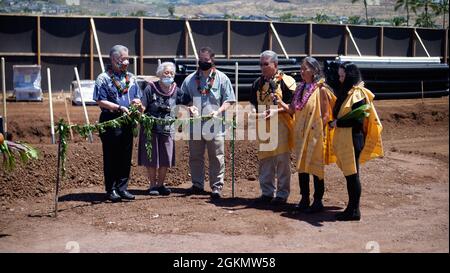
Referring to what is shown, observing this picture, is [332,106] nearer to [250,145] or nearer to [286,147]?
[286,147]

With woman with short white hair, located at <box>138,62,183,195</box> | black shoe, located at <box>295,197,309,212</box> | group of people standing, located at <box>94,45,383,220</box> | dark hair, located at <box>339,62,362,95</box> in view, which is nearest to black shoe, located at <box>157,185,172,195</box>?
group of people standing, located at <box>94,45,383,220</box>

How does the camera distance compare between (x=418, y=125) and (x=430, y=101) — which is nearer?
(x=418, y=125)

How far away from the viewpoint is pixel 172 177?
11.5 meters

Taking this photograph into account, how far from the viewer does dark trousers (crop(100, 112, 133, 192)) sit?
9672 millimetres

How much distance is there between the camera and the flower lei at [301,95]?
898cm

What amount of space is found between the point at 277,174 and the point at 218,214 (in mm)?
1059

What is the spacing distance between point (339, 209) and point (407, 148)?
6236 mm

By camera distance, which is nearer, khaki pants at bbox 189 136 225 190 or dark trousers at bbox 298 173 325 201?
dark trousers at bbox 298 173 325 201

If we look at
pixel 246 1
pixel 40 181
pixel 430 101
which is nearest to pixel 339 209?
pixel 40 181

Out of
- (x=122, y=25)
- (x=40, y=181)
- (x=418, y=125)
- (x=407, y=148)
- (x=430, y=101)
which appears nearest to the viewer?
(x=40, y=181)

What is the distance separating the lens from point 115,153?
9734mm

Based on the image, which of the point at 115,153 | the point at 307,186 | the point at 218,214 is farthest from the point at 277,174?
the point at 115,153

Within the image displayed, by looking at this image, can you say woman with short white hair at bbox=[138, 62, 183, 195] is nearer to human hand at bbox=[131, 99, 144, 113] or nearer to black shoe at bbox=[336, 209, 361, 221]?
human hand at bbox=[131, 99, 144, 113]

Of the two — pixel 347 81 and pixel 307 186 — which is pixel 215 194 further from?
pixel 347 81
